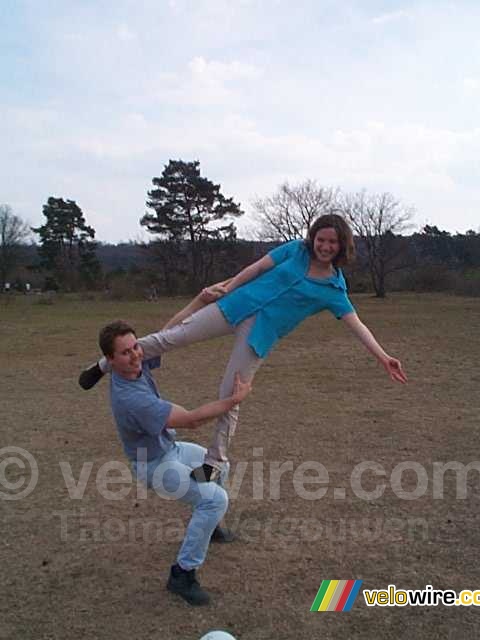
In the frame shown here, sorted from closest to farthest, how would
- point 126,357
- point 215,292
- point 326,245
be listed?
point 126,357 < point 326,245 < point 215,292

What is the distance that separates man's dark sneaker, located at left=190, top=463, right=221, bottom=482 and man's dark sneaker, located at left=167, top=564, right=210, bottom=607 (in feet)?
1.45

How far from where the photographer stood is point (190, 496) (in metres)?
3.04

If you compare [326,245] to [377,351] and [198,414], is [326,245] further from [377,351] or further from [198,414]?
[198,414]

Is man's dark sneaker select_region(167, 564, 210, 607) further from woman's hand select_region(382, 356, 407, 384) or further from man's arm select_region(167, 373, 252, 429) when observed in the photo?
woman's hand select_region(382, 356, 407, 384)

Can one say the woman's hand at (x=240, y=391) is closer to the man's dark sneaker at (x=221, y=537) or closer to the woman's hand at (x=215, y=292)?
the woman's hand at (x=215, y=292)

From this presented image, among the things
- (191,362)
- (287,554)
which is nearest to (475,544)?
(287,554)

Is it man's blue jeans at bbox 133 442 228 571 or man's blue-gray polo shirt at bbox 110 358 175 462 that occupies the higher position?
man's blue-gray polo shirt at bbox 110 358 175 462

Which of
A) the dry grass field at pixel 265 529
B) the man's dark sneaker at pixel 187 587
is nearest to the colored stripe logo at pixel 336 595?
the dry grass field at pixel 265 529

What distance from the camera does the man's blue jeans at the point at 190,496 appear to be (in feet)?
9.78

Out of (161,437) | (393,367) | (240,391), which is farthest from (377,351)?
(161,437)

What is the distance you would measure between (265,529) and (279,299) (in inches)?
57.6

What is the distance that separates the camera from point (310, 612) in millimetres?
2854

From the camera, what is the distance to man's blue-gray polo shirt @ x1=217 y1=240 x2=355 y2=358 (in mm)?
3393

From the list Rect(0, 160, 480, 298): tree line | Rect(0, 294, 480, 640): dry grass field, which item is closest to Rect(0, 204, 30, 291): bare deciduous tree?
Rect(0, 160, 480, 298): tree line
